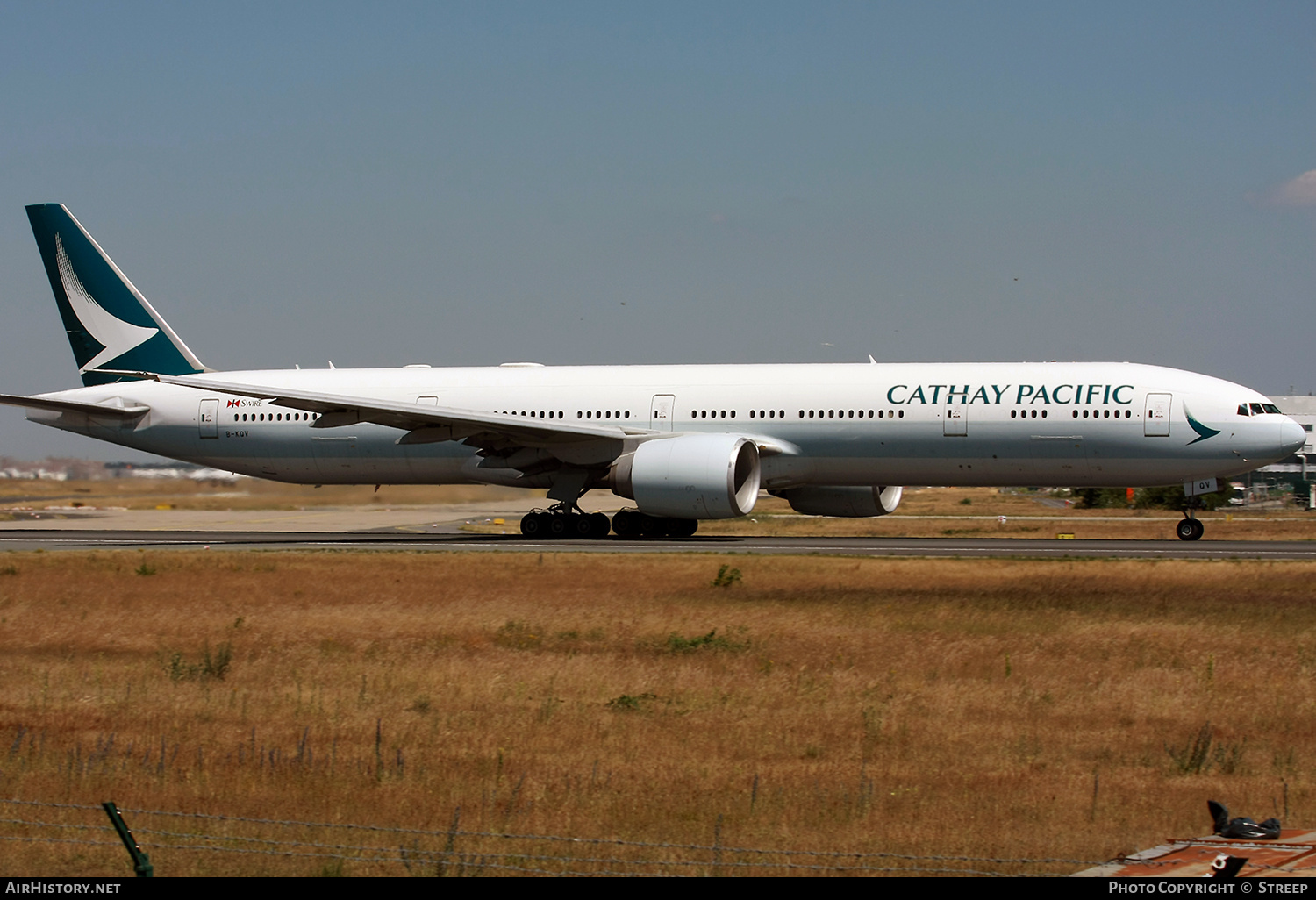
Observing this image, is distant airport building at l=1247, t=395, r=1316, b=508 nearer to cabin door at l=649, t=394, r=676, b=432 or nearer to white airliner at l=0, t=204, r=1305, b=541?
white airliner at l=0, t=204, r=1305, b=541

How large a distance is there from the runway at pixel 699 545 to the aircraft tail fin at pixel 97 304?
16.0 ft

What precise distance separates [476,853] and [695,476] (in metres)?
19.0

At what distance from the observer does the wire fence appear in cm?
752

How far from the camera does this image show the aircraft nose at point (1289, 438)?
26.9 m

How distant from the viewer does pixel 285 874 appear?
7.52 metres

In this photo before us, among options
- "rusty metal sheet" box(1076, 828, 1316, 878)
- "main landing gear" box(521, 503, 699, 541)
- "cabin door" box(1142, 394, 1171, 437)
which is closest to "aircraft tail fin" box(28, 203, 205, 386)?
"main landing gear" box(521, 503, 699, 541)

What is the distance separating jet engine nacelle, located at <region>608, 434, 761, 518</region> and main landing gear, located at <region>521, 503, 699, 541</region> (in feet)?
8.18

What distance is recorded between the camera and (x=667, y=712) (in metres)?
12.0

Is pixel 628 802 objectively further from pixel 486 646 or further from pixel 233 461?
pixel 233 461

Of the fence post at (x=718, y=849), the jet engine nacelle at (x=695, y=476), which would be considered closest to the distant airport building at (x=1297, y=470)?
the jet engine nacelle at (x=695, y=476)

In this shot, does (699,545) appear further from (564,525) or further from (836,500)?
(836,500)

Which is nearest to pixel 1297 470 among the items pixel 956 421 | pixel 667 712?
pixel 956 421

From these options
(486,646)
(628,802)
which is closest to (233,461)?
(486,646)

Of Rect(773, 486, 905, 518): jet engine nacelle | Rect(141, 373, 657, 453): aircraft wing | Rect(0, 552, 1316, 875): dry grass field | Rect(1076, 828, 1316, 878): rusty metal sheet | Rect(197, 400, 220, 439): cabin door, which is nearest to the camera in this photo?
Rect(1076, 828, 1316, 878): rusty metal sheet
